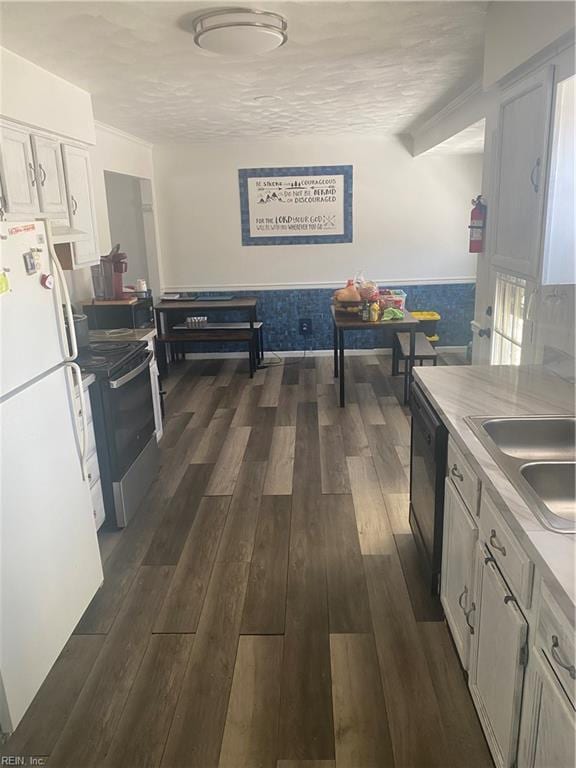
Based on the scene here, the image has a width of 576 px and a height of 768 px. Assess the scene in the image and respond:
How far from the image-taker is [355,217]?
6.29 m

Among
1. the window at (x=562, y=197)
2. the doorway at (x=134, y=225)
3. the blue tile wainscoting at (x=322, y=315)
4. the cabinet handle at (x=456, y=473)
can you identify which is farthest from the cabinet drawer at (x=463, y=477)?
the doorway at (x=134, y=225)

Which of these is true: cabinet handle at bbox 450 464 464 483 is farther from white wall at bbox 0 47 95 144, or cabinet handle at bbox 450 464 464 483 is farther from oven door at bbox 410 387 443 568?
white wall at bbox 0 47 95 144

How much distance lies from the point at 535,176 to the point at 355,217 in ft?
13.5

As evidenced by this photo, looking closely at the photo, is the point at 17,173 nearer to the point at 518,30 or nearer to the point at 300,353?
the point at 518,30

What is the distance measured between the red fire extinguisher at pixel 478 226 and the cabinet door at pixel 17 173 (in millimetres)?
2378

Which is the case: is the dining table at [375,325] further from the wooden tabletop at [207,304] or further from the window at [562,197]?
the window at [562,197]

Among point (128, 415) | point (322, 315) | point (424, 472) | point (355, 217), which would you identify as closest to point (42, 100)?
point (128, 415)

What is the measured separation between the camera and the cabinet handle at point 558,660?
1.09 metres

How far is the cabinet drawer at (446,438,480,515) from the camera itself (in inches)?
68.4

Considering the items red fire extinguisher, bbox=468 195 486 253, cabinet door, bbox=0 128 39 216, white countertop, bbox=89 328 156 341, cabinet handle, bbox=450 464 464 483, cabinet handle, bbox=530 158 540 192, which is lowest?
cabinet handle, bbox=450 464 464 483

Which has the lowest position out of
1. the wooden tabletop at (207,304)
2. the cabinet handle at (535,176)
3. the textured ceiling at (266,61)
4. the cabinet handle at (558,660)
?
the cabinet handle at (558,660)

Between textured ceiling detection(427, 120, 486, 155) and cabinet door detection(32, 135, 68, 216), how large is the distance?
2715 mm

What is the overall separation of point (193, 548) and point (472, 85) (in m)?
3.31

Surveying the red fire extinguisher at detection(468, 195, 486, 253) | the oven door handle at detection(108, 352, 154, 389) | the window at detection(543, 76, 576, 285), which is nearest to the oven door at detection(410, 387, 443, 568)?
the window at detection(543, 76, 576, 285)
